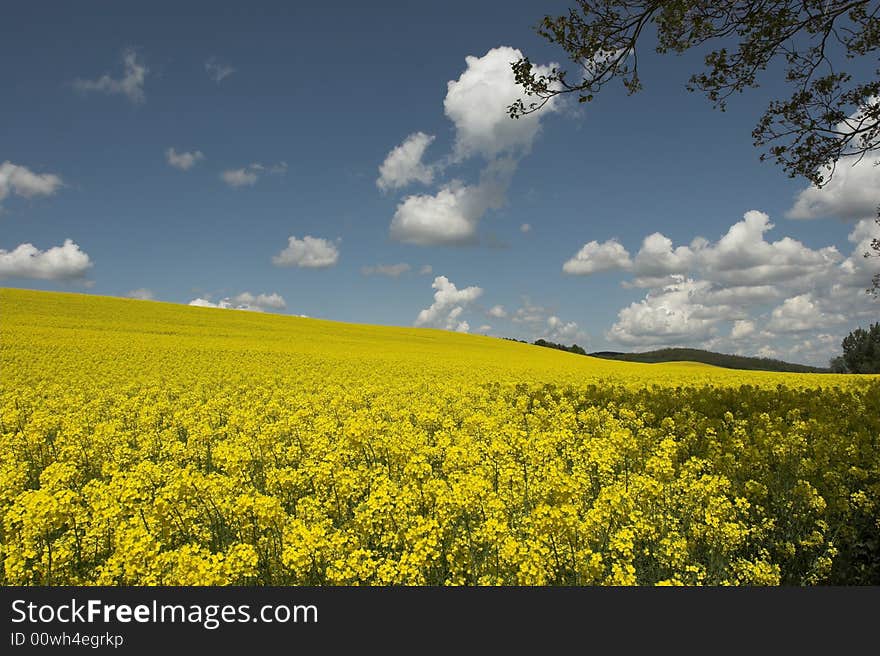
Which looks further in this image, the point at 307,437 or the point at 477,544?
the point at 307,437

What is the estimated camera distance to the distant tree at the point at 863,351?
70.1 m

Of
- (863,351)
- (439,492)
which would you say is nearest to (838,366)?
(863,351)

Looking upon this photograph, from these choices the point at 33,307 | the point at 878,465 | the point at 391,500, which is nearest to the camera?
the point at 391,500

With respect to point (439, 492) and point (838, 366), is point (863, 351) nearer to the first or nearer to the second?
point (838, 366)

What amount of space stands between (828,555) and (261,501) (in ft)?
23.2

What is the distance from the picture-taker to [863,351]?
72.4 meters

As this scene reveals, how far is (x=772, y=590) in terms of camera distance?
4445mm

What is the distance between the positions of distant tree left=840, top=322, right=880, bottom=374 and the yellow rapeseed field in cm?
7278

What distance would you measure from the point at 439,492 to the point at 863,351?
8956cm

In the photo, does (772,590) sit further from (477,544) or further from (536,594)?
(477,544)

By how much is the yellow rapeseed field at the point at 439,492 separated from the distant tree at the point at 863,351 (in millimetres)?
72781

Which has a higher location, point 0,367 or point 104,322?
point 104,322

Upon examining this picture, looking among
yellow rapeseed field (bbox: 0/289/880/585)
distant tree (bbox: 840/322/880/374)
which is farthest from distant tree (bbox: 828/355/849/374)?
yellow rapeseed field (bbox: 0/289/880/585)

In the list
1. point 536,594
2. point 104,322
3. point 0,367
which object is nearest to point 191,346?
point 0,367
